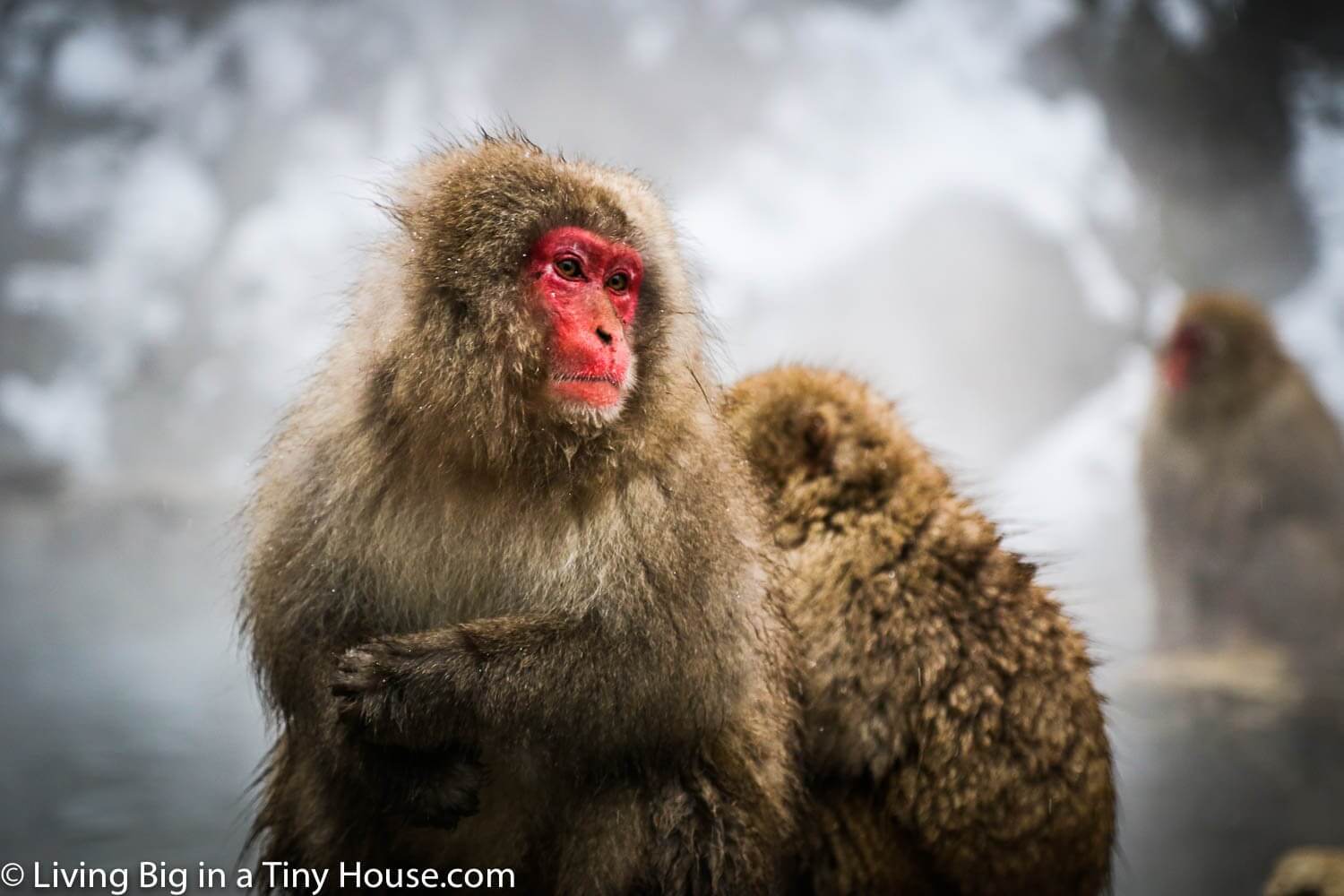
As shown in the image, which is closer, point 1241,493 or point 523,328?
point 523,328

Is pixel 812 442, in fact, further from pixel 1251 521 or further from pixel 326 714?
pixel 1251 521

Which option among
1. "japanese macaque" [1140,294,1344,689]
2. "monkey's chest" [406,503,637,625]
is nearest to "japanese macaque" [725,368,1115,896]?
"monkey's chest" [406,503,637,625]

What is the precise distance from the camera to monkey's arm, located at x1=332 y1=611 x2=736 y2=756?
1.88 metres

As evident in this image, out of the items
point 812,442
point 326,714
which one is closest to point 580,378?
point 326,714

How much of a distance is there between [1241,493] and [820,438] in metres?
5.37

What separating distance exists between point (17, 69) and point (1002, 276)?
5.51 meters

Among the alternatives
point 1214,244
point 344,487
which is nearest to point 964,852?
point 344,487

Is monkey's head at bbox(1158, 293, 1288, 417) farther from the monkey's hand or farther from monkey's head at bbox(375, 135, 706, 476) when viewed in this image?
the monkey's hand

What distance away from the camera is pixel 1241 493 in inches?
274

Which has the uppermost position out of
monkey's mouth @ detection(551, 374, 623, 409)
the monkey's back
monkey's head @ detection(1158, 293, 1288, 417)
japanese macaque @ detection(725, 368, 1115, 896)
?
monkey's head @ detection(1158, 293, 1288, 417)

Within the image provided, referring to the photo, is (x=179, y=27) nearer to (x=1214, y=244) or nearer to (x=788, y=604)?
(x=788, y=604)

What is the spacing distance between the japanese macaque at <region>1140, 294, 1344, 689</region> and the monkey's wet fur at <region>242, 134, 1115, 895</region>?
200 inches

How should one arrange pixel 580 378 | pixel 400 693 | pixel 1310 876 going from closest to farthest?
1. pixel 400 693
2. pixel 580 378
3. pixel 1310 876

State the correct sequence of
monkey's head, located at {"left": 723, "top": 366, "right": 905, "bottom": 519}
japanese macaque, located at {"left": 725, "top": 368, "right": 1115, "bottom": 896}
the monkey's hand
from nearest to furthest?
1. the monkey's hand
2. japanese macaque, located at {"left": 725, "top": 368, "right": 1115, "bottom": 896}
3. monkey's head, located at {"left": 723, "top": 366, "right": 905, "bottom": 519}
